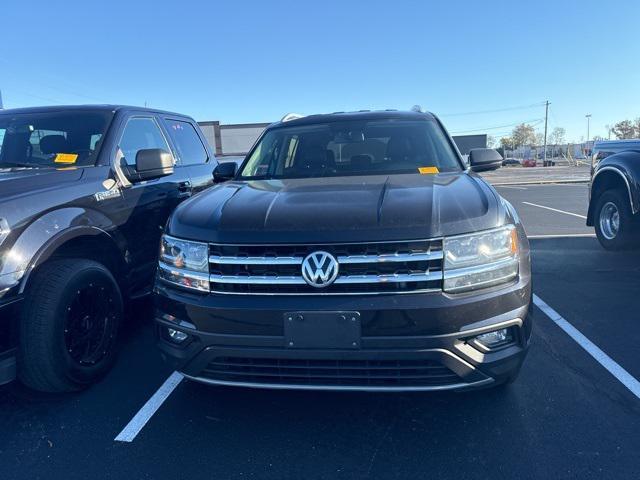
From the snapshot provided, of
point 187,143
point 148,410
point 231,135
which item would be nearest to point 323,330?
point 148,410

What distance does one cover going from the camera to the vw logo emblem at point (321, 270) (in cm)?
216

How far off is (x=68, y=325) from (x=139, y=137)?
199 cm

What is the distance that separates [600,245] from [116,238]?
6824mm

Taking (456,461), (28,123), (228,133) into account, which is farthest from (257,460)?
(228,133)

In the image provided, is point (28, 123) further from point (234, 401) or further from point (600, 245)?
point (600, 245)

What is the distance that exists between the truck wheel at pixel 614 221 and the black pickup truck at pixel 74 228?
5537 mm

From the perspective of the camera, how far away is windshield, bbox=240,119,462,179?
3.51 meters

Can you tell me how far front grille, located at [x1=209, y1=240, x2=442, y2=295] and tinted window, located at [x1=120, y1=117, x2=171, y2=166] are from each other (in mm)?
2284

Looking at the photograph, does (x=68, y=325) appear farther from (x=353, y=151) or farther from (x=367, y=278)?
(x=353, y=151)

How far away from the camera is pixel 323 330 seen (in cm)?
215

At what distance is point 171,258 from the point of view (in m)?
2.46

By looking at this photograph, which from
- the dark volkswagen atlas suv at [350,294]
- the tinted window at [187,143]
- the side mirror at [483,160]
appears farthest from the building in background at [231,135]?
the dark volkswagen atlas suv at [350,294]

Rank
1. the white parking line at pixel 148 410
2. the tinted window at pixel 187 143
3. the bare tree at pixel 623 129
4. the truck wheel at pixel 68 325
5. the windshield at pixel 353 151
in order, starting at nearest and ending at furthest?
the white parking line at pixel 148 410 < the truck wheel at pixel 68 325 < the windshield at pixel 353 151 < the tinted window at pixel 187 143 < the bare tree at pixel 623 129

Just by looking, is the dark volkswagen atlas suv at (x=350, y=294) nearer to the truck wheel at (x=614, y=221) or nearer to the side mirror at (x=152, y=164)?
the side mirror at (x=152, y=164)
